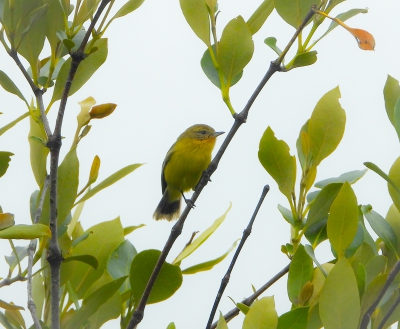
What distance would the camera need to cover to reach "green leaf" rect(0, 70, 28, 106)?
76.7 inches

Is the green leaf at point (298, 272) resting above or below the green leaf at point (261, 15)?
below

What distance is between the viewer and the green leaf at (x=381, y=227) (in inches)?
70.2

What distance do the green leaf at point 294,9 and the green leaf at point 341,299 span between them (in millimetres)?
759

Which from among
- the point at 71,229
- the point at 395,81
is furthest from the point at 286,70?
the point at 71,229

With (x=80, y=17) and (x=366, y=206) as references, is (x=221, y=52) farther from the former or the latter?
(x=366, y=206)

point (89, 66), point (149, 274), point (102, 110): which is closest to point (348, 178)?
point (149, 274)

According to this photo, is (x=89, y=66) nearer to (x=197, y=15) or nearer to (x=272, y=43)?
(x=197, y=15)

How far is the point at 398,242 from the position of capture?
182 cm

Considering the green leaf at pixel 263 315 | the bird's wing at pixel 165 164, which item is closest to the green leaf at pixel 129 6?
the green leaf at pixel 263 315

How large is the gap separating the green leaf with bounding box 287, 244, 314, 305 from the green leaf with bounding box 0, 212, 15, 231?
0.79 m

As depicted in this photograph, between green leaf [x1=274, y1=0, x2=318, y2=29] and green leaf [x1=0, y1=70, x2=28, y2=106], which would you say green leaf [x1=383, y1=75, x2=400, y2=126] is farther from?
green leaf [x1=0, y1=70, x2=28, y2=106]

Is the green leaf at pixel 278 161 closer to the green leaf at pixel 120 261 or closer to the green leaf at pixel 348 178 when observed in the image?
the green leaf at pixel 348 178

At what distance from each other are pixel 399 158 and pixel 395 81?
0.25m

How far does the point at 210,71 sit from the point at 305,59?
34 centimetres
